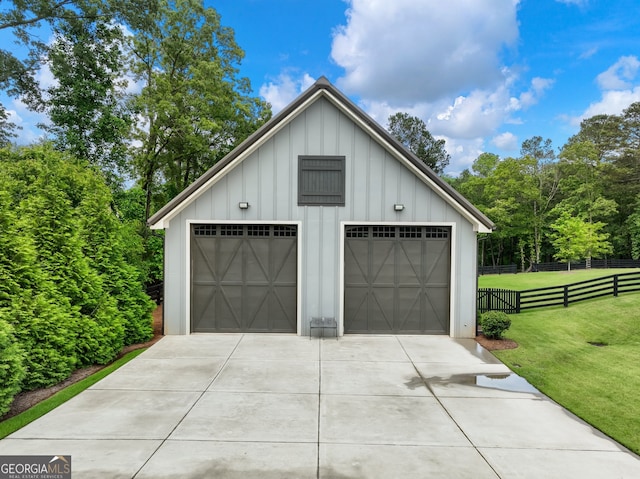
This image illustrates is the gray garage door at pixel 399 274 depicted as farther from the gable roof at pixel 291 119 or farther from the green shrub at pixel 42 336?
the green shrub at pixel 42 336

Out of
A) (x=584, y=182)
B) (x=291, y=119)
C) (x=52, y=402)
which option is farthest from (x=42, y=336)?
(x=584, y=182)

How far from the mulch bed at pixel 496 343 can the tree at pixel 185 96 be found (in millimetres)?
15179

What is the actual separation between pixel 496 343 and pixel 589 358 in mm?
1943

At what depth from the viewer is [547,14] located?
789 inches

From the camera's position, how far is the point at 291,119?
9.48m

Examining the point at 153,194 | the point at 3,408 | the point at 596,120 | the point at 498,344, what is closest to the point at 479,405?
the point at 498,344

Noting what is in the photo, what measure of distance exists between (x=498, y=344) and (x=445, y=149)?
36.5m

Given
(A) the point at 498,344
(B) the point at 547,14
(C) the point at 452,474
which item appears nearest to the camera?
(C) the point at 452,474

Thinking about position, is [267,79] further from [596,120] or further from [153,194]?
[596,120]

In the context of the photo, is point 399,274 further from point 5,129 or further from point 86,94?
point 5,129

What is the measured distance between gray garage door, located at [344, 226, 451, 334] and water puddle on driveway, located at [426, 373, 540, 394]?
2908mm

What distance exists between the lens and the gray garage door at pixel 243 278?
980 centimetres

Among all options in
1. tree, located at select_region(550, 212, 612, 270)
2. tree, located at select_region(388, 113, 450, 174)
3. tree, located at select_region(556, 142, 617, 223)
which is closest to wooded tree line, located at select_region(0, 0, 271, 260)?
tree, located at select_region(388, 113, 450, 174)

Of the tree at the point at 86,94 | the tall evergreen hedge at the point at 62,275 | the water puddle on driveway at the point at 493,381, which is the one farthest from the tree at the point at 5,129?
the water puddle on driveway at the point at 493,381
